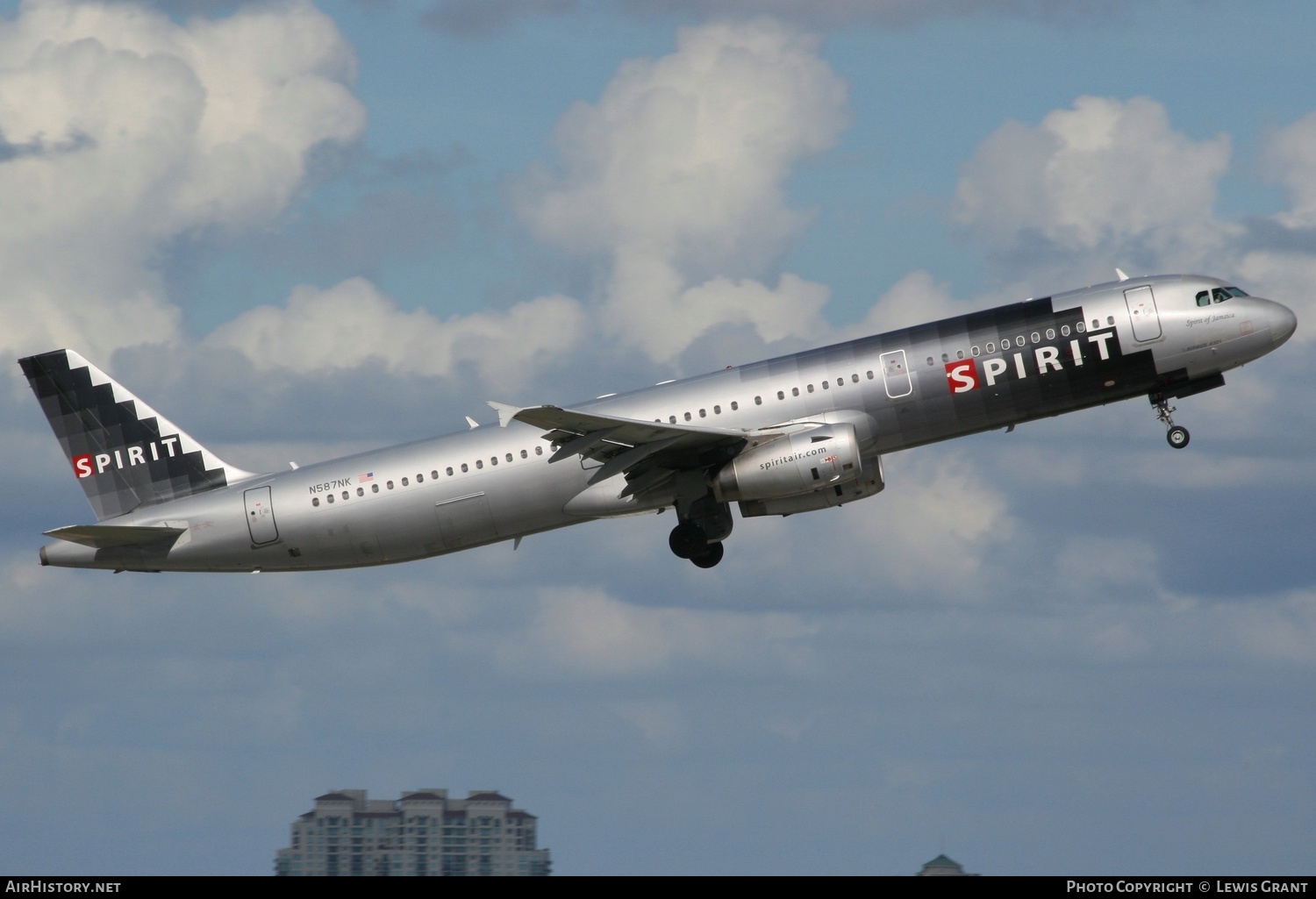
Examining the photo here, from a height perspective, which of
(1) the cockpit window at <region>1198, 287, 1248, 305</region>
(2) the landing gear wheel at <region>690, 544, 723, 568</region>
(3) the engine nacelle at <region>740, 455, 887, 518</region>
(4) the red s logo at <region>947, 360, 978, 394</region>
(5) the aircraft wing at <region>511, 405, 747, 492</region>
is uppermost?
(1) the cockpit window at <region>1198, 287, 1248, 305</region>

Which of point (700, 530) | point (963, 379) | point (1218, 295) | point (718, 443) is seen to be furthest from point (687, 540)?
point (1218, 295)

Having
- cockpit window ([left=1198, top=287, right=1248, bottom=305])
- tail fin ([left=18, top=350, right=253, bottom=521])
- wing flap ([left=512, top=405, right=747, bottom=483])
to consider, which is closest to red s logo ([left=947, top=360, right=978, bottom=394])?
wing flap ([left=512, top=405, right=747, bottom=483])

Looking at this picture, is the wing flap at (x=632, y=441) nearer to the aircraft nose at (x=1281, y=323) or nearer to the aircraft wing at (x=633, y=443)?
the aircraft wing at (x=633, y=443)

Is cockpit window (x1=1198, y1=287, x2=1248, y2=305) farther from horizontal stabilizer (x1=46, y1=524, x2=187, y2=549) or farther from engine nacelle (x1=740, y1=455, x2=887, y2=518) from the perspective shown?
horizontal stabilizer (x1=46, y1=524, x2=187, y2=549)

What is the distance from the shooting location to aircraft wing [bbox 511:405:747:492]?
46406mm

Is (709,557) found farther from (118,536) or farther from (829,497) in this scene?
(118,536)

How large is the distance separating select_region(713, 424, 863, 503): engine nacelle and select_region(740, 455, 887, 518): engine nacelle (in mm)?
916

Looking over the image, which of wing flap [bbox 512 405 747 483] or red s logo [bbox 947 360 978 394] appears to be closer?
wing flap [bbox 512 405 747 483]

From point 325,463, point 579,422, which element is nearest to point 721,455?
point 579,422

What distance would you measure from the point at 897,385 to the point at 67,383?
27.9 meters

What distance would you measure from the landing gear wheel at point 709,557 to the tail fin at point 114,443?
Result: 15.0 metres

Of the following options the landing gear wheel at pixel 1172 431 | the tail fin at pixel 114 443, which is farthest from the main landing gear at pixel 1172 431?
the tail fin at pixel 114 443

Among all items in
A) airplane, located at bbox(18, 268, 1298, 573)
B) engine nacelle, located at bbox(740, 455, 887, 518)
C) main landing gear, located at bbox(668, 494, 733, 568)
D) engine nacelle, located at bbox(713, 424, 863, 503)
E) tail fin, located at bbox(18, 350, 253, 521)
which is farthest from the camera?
tail fin, located at bbox(18, 350, 253, 521)

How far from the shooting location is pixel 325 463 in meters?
52.3
